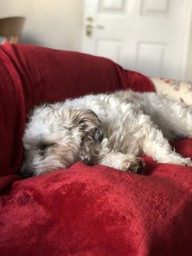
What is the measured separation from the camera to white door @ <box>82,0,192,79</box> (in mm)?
5109

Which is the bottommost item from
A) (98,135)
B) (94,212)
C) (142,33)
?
(94,212)

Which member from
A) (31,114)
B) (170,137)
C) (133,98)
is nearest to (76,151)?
(31,114)

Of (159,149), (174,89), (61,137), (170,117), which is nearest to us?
(61,137)

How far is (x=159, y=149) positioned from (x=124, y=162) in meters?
0.37

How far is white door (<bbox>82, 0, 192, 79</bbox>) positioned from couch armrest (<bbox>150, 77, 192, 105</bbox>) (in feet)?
7.03

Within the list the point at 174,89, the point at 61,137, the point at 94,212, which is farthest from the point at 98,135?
the point at 174,89

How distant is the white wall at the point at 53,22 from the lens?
18.0 feet

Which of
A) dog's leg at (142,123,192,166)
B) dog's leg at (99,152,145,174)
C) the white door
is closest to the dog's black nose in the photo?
dog's leg at (99,152,145,174)

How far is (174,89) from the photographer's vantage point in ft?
10.5

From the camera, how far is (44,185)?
4.84 ft

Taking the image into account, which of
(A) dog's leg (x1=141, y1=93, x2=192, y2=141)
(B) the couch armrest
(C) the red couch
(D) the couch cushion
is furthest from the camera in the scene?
(B) the couch armrest

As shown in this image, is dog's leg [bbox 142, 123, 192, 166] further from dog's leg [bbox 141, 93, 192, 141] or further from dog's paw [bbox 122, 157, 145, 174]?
dog's leg [bbox 141, 93, 192, 141]

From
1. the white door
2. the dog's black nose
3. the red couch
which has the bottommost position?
the red couch

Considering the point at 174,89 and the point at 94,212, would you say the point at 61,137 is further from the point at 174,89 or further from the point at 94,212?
the point at 174,89
